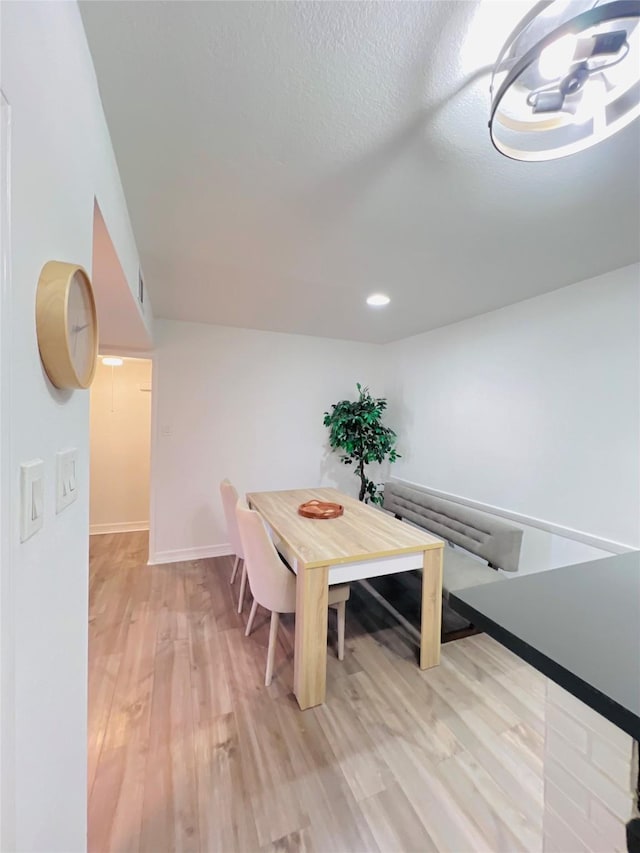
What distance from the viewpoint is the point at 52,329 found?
0.59 metres

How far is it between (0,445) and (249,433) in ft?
10.4

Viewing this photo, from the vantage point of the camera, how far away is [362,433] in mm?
3779

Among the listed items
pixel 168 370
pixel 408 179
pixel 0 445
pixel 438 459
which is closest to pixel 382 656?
pixel 438 459

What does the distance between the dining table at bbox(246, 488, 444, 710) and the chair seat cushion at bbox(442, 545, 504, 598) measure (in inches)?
7.2

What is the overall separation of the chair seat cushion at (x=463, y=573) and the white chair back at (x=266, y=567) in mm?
937

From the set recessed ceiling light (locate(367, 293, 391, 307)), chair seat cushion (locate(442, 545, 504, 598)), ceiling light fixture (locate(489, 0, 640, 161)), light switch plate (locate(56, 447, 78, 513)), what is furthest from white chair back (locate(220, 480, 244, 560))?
ceiling light fixture (locate(489, 0, 640, 161))

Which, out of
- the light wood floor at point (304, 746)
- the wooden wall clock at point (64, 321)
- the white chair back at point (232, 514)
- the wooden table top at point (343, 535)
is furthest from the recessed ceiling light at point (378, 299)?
the light wood floor at point (304, 746)

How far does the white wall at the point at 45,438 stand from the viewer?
1.63ft

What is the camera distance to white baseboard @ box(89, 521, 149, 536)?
394 centimetres

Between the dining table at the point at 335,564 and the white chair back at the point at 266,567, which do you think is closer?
the dining table at the point at 335,564

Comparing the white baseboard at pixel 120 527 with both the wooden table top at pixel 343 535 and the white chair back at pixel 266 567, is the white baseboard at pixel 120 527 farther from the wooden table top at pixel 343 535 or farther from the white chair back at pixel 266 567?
the white chair back at pixel 266 567

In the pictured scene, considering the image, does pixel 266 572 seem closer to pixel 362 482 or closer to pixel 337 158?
pixel 337 158

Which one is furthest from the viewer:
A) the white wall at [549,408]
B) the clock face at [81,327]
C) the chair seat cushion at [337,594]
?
the white wall at [549,408]

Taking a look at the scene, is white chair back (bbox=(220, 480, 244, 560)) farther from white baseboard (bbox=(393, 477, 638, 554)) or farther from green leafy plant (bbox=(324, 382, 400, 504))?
white baseboard (bbox=(393, 477, 638, 554))
